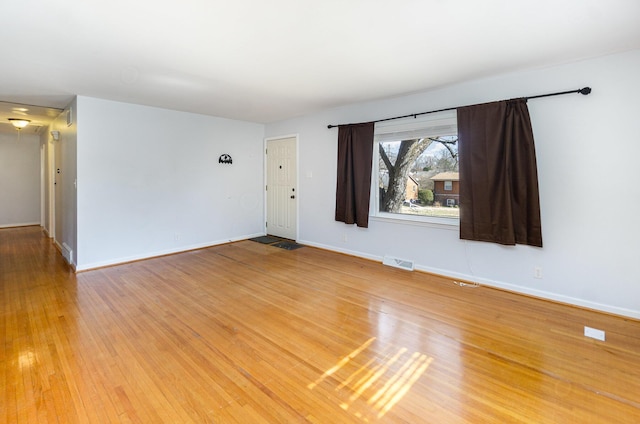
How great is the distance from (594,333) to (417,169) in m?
2.52

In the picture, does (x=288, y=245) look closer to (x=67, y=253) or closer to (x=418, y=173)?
(x=418, y=173)

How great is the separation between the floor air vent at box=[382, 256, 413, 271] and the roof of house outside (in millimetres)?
1200

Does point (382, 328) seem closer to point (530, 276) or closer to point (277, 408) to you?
point (277, 408)

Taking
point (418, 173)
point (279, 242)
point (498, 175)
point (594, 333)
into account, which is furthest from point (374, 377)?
point (279, 242)

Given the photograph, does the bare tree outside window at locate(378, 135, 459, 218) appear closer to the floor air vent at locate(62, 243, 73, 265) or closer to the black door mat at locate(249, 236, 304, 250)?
the black door mat at locate(249, 236, 304, 250)

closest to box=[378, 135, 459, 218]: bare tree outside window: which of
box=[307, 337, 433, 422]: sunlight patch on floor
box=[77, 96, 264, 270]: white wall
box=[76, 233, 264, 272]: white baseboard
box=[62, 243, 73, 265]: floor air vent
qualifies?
box=[307, 337, 433, 422]: sunlight patch on floor

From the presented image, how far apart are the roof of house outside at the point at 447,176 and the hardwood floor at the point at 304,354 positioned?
4.43ft

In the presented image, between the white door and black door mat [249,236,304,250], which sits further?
the white door

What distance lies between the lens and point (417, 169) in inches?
165

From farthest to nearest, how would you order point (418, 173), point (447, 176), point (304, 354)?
point (418, 173) < point (447, 176) < point (304, 354)

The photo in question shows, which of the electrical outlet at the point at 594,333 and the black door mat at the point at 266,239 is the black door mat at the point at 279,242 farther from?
the electrical outlet at the point at 594,333

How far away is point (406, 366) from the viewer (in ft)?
6.73

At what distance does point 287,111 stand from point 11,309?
4.21 m

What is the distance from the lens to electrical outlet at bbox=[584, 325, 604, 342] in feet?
7.95
